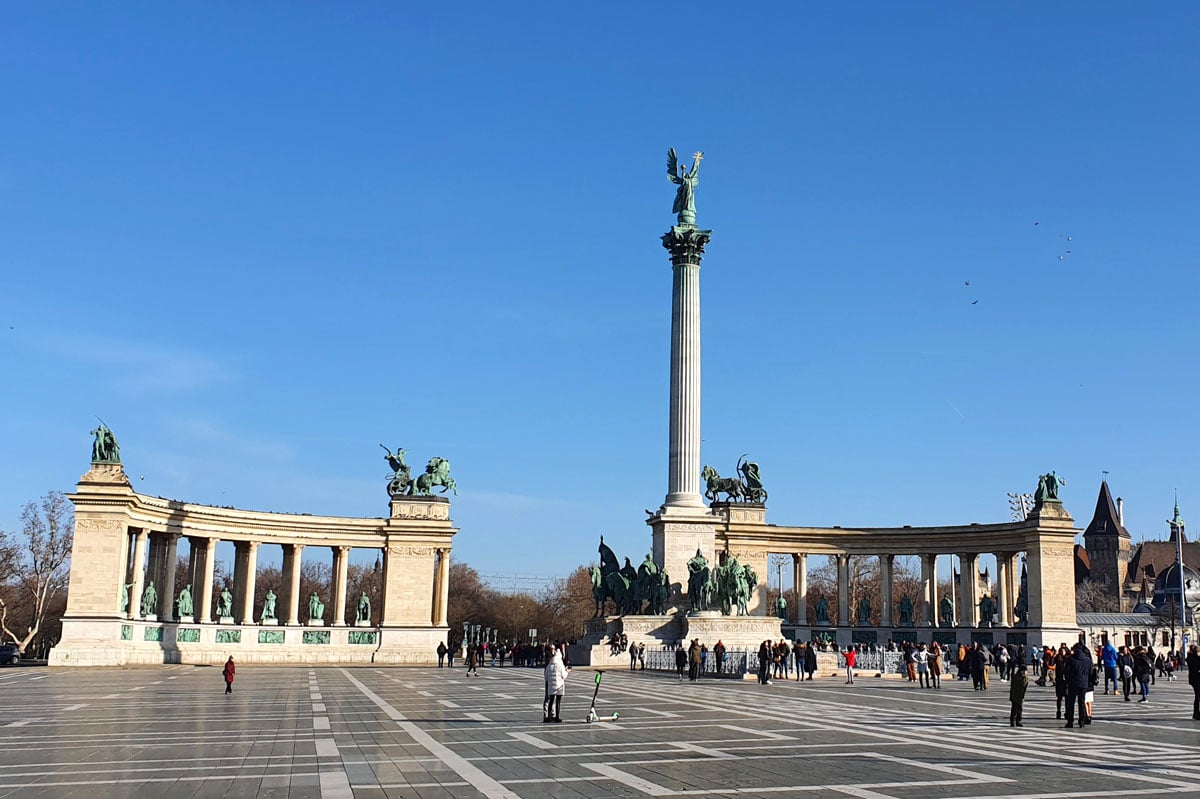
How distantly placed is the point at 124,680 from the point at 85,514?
23.9 m

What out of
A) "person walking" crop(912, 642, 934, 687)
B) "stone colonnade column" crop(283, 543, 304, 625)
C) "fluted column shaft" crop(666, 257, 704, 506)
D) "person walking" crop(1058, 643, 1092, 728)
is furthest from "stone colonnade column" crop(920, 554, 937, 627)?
"person walking" crop(1058, 643, 1092, 728)

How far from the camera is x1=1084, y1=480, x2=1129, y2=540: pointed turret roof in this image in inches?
7160

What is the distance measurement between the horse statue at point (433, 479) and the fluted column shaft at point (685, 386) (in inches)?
972

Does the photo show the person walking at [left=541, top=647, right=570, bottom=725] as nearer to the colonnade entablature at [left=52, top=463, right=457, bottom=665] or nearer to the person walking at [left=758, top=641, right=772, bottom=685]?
the person walking at [left=758, top=641, right=772, bottom=685]

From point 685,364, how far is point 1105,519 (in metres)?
142

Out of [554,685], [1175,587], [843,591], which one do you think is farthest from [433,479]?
[1175,587]

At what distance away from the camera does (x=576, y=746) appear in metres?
21.0

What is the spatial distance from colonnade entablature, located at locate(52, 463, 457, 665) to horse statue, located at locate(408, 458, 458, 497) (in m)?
1.27

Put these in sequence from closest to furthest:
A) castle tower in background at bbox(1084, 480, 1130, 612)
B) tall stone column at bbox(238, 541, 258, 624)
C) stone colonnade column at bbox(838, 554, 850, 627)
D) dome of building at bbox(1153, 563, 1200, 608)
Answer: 1. tall stone column at bbox(238, 541, 258, 624)
2. stone colonnade column at bbox(838, 554, 850, 627)
3. dome of building at bbox(1153, 563, 1200, 608)
4. castle tower in background at bbox(1084, 480, 1130, 612)

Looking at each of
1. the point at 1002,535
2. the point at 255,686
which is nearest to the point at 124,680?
the point at 255,686

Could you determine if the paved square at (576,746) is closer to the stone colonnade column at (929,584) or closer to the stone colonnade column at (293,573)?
the stone colonnade column at (293,573)

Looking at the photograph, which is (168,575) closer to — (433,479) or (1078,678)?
(433,479)

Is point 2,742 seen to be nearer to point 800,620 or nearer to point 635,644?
point 635,644

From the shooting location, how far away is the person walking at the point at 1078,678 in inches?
1036
